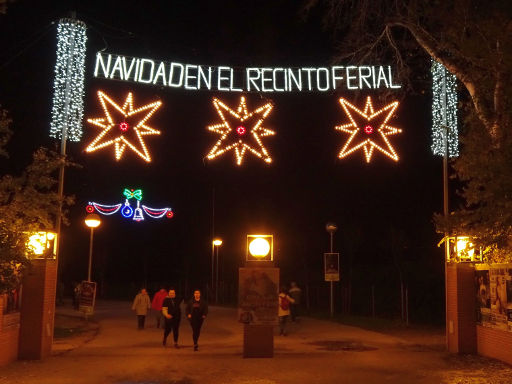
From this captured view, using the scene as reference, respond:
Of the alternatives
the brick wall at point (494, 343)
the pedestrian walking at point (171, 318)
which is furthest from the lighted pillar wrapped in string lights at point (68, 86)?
the brick wall at point (494, 343)

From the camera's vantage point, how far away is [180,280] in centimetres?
5309

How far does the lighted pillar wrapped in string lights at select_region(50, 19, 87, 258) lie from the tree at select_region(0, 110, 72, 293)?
2.02 meters

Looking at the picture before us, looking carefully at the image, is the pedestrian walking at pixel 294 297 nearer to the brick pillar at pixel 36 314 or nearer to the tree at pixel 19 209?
the brick pillar at pixel 36 314

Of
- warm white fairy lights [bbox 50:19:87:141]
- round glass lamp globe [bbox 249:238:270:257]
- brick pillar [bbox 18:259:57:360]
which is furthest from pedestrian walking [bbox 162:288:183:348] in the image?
warm white fairy lights [bbox 50:19:87:141]

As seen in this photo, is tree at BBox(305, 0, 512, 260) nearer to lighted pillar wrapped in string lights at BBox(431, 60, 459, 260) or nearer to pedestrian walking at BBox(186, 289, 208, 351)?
lighted pillar wrapped in string lights at BBox(431, 60, 459, 260)

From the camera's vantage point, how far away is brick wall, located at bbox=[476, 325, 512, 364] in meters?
14.0

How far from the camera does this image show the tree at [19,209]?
1190cm

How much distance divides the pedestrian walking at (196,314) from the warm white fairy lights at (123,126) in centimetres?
478

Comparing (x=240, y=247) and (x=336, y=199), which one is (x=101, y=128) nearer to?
(x=336, y=199)

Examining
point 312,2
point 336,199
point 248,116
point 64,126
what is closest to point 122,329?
point 64,126

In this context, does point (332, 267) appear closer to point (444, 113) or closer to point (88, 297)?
point (88, 297)

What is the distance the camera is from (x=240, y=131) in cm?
1423

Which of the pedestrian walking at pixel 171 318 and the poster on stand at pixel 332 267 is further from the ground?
the poster on stand at pixel 332 267

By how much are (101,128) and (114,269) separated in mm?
49498
